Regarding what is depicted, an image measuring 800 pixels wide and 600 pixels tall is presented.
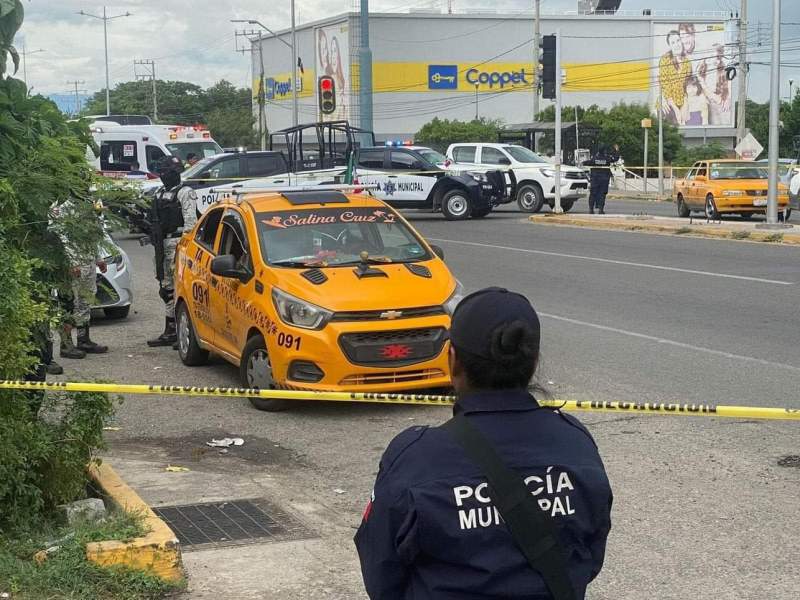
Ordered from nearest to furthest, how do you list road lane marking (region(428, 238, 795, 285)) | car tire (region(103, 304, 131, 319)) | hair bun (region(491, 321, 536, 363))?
1. hair bun (region(491, 321, 536, 363))
2. car tire (region(103, 304, 131, 319))
3. road lane marking (region(428, 238, 795, 285))

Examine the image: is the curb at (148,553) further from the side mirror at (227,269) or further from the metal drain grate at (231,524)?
the side mirror at (227,269)

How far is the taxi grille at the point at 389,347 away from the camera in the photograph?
348 inches

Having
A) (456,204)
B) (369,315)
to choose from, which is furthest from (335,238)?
(456,204)

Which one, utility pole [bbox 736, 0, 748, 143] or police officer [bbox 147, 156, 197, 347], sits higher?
utility pole [bbox 736, 0, 748, 143]

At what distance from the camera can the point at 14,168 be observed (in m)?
6.00

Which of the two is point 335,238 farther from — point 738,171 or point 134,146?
point 134,146

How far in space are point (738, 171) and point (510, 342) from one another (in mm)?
28977

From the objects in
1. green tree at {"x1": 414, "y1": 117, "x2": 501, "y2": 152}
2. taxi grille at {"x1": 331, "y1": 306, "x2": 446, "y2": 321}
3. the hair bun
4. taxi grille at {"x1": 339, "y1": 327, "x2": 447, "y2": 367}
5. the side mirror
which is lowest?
taxi grille at {"x1": 339, "y1": 327, "x2": 447, "y2": 367}

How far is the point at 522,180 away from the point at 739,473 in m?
27.0

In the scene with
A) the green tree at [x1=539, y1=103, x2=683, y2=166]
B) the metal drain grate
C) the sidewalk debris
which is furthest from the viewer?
the green tree at [x1=539, y1=103, x2=683, y2=166]

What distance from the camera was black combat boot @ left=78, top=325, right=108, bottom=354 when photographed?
478 inches

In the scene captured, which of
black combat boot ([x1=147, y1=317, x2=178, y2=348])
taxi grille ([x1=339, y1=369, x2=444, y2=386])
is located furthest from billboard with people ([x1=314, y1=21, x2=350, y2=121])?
taxi grille ([x1=339, y1=369, x2=444, y2=386])

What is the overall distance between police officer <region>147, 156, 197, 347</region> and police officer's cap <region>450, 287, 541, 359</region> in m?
10.0

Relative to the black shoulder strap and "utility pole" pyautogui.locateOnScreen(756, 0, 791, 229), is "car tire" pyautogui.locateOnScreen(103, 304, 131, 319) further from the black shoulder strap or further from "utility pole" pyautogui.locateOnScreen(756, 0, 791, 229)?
"utility pole" pyautogui.locateOnScreen(756, 0, 791, 229)
